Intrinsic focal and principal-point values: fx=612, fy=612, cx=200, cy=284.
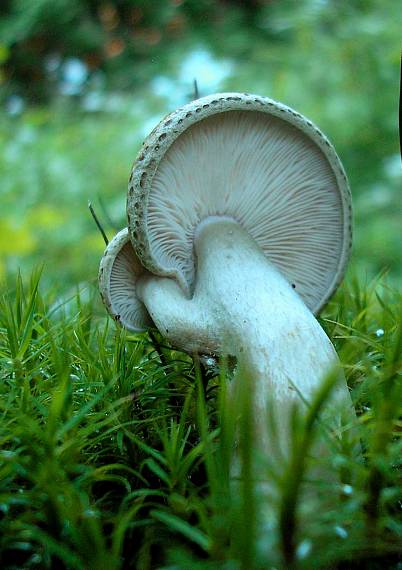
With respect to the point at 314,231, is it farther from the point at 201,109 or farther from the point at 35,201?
the point at 35,201

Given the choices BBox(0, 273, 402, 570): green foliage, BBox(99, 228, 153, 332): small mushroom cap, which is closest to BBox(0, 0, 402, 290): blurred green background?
BBox(99, 228, 153, 332): small mushroom cap

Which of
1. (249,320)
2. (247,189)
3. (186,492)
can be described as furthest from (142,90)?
(186,492)

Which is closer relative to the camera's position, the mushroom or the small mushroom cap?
the mushroom

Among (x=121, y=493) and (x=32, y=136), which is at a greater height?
(x=32, y=136)

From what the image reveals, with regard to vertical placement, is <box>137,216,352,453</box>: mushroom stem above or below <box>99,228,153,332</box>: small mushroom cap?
below

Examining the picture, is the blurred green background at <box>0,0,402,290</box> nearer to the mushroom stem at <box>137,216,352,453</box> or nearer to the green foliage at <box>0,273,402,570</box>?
the mushroom stem at <box>137,216,352,453</box>

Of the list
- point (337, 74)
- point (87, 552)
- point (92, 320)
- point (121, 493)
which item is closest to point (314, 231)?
point (92, 320)

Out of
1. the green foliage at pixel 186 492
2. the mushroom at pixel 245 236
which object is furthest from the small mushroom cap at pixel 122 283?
the green foliage at pixel 186 492

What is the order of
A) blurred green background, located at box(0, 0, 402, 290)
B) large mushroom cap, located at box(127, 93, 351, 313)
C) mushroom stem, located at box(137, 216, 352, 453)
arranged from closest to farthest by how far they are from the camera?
mushroom stem, located at box(137, 216, 352, 453), large mushroom cap, located at box(127, 93, 351, 313), blurred green background, located at box(0, 0, 402, 290)
